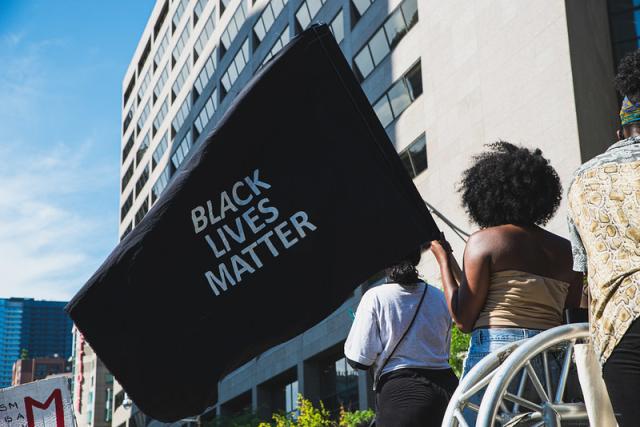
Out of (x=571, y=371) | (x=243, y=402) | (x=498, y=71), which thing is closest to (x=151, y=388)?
(x=571, y=371)

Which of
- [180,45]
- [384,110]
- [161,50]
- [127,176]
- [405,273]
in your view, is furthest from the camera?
[127,176]

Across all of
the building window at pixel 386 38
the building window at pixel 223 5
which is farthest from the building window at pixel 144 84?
the building window at pixel 386 38

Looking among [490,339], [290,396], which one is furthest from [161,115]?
[490,339]

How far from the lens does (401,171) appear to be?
3.52 m

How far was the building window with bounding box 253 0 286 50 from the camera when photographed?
43.1m

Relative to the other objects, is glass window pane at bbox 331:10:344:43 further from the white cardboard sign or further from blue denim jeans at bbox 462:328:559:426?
blue denim jeans at bbox 462:328:559:426

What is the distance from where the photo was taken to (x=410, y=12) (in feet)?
103

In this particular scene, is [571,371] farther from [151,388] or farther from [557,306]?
[151,388]

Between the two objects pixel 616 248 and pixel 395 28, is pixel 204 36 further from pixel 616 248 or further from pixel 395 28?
pixel 616 248

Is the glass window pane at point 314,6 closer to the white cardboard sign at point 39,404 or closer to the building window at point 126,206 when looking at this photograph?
the white cardboard sign at point 39,404

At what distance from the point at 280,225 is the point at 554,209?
47.8 inches

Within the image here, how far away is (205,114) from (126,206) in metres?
26.3

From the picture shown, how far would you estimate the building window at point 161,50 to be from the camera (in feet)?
221

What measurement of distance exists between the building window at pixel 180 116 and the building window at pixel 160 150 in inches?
68.1
